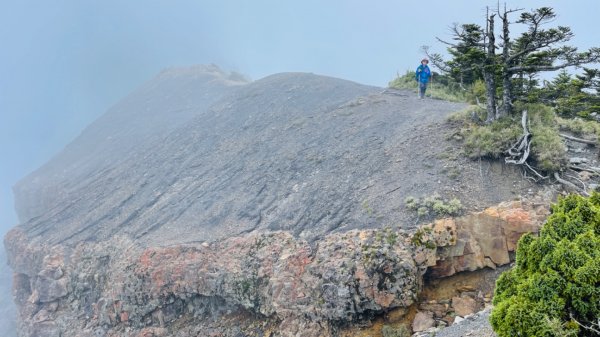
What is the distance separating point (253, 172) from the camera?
18.0m

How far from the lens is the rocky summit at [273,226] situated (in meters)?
9.95

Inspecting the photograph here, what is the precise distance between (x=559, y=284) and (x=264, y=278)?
7918mm

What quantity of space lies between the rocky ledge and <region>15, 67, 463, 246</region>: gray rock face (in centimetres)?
84

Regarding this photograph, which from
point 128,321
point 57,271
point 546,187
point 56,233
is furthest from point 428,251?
point 56,233

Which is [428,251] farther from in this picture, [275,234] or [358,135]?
[358,135]

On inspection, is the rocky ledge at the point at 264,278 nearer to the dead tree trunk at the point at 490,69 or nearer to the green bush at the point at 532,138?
the green bush at the point at 532,138

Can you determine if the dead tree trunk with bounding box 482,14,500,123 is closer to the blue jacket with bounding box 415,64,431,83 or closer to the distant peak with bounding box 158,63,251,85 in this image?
the blue jacket with bounding box 415,64,431,83

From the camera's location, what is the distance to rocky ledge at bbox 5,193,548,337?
9719 mm

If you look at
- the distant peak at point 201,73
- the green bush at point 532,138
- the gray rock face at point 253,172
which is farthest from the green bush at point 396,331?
the distant peak at point 201,73

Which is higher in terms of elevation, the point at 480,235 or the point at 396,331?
the point at 480,235

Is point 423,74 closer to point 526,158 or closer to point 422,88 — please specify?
point 422,88

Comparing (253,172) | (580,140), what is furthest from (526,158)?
(253,172)

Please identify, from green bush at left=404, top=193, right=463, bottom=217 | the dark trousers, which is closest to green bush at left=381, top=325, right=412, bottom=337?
green bush at left=404, top=193, right=463, bottom=217

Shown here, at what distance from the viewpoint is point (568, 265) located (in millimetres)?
5453
